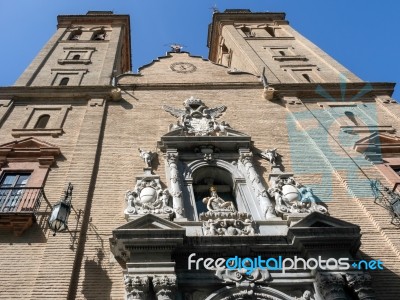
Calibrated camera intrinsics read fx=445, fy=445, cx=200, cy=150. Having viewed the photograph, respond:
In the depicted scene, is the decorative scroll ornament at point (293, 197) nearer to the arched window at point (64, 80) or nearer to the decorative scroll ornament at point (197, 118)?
the decorative scroll ornament at point (197, 118)

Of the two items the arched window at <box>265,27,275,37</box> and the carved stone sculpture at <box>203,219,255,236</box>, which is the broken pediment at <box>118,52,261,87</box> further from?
the carved stone sculpture at <box>203,219,255,236</box>

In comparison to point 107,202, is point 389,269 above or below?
below

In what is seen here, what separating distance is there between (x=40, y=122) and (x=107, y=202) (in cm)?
529

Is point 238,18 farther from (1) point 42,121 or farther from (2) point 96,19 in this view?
(1) point 42,121

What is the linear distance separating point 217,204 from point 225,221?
1.03m

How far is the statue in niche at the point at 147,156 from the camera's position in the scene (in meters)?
12.3

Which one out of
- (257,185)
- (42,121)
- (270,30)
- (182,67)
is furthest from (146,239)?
(270,30)

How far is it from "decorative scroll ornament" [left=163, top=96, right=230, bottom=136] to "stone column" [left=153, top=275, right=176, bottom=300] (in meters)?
→ 6.03

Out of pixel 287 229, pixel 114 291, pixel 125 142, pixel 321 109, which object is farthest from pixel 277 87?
pixel 114 291

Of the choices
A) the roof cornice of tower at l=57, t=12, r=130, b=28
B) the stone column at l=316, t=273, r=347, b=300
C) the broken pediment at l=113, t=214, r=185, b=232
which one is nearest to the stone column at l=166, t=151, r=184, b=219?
the broken pediment at l=113, t=214, r=185, b=232

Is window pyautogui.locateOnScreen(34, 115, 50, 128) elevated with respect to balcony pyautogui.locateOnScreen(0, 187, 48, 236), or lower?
elevated

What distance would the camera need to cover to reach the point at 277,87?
16.9 metres

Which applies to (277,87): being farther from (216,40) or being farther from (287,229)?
(216,40)

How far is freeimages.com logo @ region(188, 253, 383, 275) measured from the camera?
347 inches
